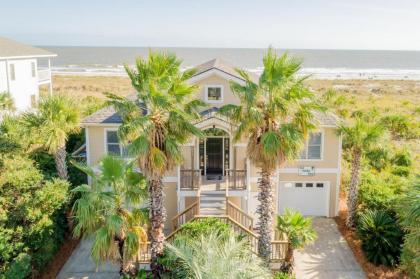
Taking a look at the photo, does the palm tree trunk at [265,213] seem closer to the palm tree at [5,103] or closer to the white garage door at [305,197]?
the white garage door at [305,197]

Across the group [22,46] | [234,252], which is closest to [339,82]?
[22,46]

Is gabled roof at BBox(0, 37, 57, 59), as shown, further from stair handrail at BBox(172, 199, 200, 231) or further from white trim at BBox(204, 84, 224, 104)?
stair handrail at BBox(172, 199, 200, 231)

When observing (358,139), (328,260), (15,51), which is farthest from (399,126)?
(15,51)

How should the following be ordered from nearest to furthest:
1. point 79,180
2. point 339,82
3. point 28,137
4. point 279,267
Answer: point 279,267 → point 28,137 → point 79,180 → point 339,82

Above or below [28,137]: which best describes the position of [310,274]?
below

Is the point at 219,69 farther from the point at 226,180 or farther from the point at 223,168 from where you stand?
the point at 226,180

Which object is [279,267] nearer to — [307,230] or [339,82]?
[307,230]

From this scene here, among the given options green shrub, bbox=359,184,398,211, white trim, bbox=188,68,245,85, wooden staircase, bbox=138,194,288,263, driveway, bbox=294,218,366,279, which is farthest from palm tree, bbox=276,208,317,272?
white trim, bbox=188,68,245,85
